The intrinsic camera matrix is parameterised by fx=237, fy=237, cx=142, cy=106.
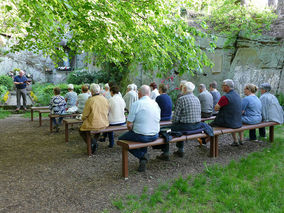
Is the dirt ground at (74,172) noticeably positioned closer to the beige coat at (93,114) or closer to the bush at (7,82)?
the beige coat at (93,114)

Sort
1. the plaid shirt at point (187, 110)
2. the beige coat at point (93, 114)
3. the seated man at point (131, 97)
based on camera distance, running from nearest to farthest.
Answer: the plaid shirt at point (187, 110) < the beige coat at point (93, 114) < the seated man at point (131, 97)

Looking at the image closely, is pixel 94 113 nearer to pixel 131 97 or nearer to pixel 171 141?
pixel 171 141

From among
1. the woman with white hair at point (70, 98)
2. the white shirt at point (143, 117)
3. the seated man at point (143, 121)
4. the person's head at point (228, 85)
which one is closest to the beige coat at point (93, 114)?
the seated man at point (143, 121)

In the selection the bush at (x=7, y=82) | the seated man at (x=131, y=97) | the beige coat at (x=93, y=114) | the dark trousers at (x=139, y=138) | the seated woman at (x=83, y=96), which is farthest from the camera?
the bush at (x=7, y=82)

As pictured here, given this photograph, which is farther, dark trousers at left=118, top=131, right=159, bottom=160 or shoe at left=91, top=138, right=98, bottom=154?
shoe at left=91, top=138, right=98, bottom=154

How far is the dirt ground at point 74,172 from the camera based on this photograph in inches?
128

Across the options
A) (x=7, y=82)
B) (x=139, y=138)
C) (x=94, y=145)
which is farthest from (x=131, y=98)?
(x=7, y=82)

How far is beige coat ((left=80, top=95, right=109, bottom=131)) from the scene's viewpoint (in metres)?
4.98

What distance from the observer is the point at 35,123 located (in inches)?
356

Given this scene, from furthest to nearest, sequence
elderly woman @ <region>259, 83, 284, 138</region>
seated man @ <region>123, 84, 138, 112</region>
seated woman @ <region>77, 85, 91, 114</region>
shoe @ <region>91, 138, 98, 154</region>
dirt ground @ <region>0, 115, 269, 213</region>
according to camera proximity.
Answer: seated man @ <region>123, 84, 138, 112</region>
seated woman @ <region>77, 85, 91, 114</region>
elderly woman @ <region>259, 83, 284, 138</region>
shoe @ <region>91, 138, 98, 154</region>
dirt ground @ <region>0, 115, 269, 213</region>

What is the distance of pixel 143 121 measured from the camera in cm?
404

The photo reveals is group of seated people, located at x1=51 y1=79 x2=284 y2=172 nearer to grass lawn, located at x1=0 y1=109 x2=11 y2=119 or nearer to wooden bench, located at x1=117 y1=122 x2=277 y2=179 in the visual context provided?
wooden bench, located at x1=117 y1=122 x2=277 y2=179

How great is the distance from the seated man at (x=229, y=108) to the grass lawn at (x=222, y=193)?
990mm

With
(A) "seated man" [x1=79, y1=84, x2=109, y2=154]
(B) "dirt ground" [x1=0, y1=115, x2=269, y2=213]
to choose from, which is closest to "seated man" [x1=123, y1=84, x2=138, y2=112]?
(B) "dirt ground" [x1=0, y1=115, x2=269, y2=213]
